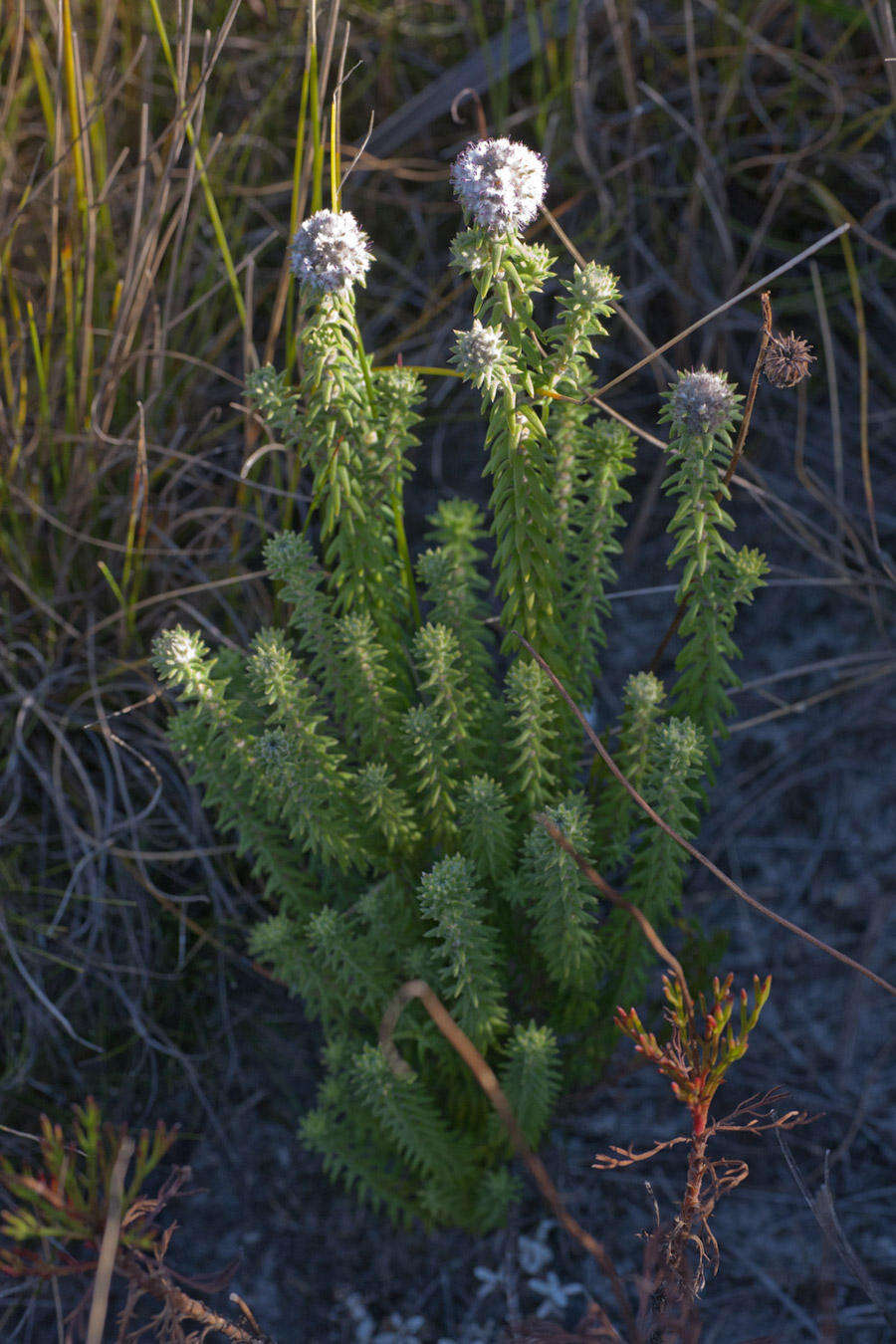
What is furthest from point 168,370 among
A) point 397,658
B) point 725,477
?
point 725,477

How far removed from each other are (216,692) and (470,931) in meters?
0.52

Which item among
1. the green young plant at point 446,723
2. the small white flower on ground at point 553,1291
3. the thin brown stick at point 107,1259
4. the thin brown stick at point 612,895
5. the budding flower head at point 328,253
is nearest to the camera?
the thin brown stick at point 107,1259

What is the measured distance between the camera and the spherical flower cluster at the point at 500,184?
116cm

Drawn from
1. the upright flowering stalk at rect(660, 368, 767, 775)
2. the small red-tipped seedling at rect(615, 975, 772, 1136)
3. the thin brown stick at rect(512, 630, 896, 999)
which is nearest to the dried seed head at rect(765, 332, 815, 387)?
the upright flowering stalk at rect(660, 368, 767, 775)

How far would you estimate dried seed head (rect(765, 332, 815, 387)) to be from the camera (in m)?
1.32

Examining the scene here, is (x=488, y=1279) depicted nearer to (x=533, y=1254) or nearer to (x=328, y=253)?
(x=533, y=1254)

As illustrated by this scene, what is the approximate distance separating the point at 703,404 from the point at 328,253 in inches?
20.5

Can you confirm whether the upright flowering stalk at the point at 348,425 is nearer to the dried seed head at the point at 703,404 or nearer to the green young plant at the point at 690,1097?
the dried seed head at the point at 703,404

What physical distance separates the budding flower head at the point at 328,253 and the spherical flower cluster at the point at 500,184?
0.55 feet

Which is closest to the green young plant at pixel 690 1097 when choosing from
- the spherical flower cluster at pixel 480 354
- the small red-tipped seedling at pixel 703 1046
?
the small red-tipped seedling at pixel 703 1046

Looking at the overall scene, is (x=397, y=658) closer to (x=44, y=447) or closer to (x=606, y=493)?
(x=606, y=493)

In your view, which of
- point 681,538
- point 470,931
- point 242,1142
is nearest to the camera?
point 681,538

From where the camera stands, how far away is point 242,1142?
2.14 metres

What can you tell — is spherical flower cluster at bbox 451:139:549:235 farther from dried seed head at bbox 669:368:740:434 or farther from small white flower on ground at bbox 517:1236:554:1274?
small white flower on ground at bbox 517:1236:554:1274
